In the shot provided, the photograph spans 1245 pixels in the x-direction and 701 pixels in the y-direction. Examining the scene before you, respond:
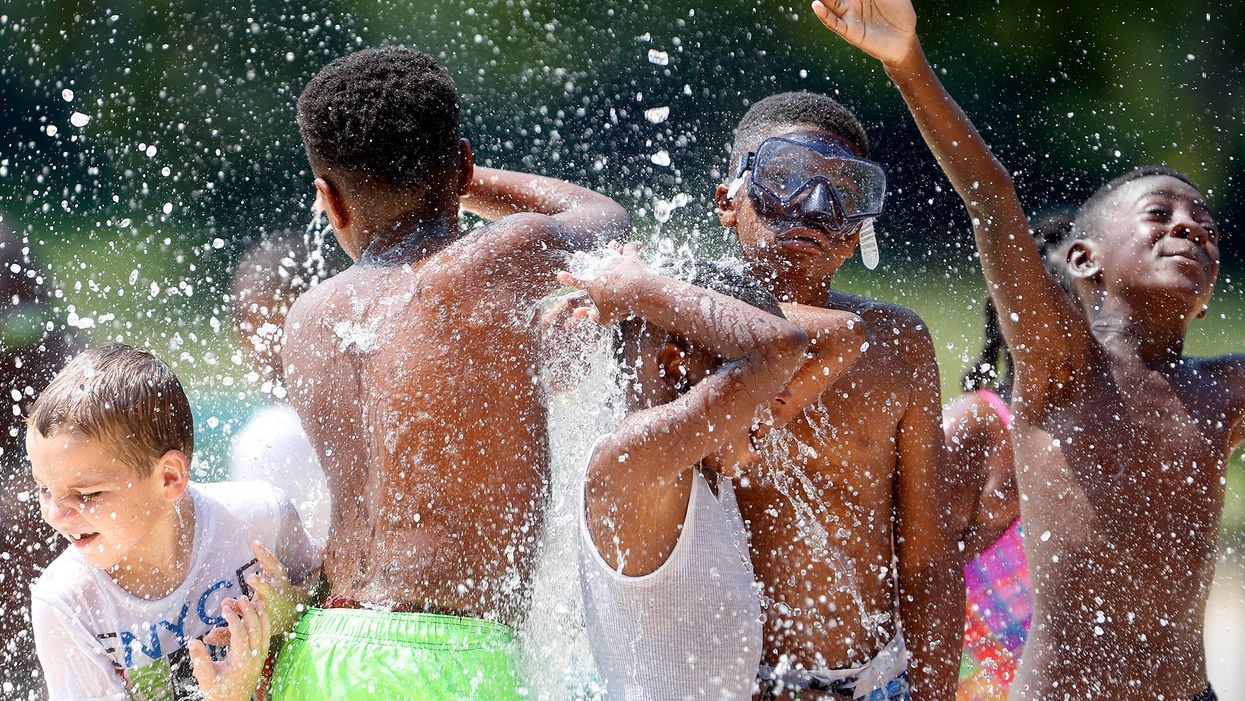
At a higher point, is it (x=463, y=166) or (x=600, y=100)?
(x=463, y=166)

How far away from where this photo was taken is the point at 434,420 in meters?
2.36

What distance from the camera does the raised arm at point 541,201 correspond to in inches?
114

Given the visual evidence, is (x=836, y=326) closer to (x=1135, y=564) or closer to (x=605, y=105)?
(x=1135, y=564)

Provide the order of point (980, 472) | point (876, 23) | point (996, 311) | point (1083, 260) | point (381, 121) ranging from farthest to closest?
1. point (996, 311)
2. point (980, 472)
3. point (1083, 260)
4. point (876, 23)
5. point (381, 121)

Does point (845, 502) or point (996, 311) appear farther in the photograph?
point (996, 311)

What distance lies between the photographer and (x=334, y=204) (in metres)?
2.69

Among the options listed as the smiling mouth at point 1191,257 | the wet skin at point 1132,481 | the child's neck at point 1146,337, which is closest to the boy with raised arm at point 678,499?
Result: the wet skin at point 1132,481

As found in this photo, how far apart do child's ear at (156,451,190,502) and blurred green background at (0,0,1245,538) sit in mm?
4965

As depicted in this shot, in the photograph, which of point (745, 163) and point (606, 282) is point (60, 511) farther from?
point (745, 163)

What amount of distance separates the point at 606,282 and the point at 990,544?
1.99 metres

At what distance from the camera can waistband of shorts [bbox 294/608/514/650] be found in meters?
2.26

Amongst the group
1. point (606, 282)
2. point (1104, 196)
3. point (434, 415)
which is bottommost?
point (1104, 196)

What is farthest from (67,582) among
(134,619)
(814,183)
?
(814,183)

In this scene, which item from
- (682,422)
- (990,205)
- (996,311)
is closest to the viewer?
(682,422)
